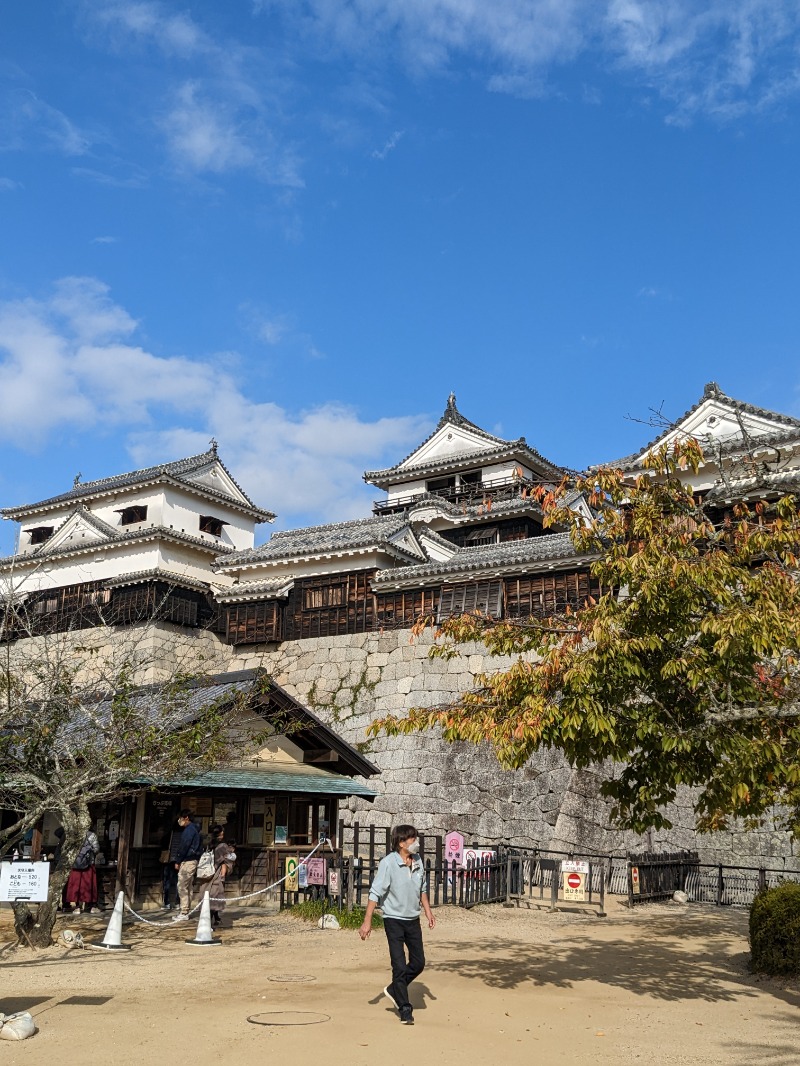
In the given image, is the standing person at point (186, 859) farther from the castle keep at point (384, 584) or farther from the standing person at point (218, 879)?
the castle keep at point (384, 584)

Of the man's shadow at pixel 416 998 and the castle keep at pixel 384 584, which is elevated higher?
the castle keep at pixel 384 584

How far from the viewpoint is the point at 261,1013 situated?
7.99 m

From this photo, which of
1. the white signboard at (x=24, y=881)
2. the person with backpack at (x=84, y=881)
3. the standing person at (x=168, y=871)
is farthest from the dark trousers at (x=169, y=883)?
the white signboard at (x=24, y=881)

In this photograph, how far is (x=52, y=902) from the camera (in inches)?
431

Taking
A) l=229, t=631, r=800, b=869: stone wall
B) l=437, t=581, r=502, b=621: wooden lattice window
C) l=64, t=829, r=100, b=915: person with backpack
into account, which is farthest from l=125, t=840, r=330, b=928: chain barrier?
l=437, t=581, r=502, b=621: wooden lattice window

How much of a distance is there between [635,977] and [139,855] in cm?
824

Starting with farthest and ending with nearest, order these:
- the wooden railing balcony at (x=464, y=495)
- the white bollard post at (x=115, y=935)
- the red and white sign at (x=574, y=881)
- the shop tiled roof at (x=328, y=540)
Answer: the wooden railing balcony at (x=464, y=495) < the shop tiled roof at (x=328, y=540) < the red and white sign at (x=574, y=881) < the white bollard post at (x=115, y=935)

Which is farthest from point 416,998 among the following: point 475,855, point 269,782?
point 475,855

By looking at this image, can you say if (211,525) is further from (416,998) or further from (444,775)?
(416,998)

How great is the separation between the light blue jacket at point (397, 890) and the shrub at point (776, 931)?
15.6 feet

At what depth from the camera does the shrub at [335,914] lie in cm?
1361

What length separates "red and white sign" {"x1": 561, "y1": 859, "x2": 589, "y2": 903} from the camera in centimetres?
1791

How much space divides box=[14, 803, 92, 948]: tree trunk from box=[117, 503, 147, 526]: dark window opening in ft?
93.9

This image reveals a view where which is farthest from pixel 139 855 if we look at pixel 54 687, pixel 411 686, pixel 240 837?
pixel 411 686
